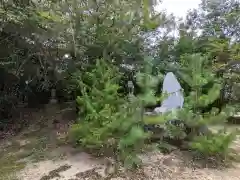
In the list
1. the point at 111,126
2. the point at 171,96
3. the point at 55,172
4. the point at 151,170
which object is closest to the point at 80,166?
the point at 55,172

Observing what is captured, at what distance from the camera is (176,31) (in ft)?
25.6

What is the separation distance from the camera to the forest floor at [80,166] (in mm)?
4367

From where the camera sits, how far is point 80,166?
4684 mm

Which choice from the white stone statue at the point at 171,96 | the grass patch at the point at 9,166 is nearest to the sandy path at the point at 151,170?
the grass patch at the point at 9,166

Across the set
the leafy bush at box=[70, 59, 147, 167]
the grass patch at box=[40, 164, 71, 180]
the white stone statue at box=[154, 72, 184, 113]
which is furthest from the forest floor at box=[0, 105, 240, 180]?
the white stone statue at box=[154, 72, 184, 113]

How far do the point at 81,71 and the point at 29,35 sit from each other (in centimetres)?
161


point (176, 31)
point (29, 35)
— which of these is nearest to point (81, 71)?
point (29, 35)

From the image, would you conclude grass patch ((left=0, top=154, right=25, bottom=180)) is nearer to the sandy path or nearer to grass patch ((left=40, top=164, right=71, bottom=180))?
the sandy path

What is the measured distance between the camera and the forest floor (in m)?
4.37

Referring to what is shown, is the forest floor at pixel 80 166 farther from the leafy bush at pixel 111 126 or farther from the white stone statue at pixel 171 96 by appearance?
the white stone statue at pixel 171 96

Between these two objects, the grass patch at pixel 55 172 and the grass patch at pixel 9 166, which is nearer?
the grass patch at pixel 55 172

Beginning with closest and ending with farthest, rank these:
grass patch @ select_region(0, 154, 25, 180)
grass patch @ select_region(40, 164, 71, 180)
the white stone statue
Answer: grass patch @ select_region(40, 164, 71, 180), grass patch @ select_region(0, 154, 25, 180), the white stone statue

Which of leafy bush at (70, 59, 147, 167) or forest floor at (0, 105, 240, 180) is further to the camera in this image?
leafy bush at (70, 59, 147, 167)

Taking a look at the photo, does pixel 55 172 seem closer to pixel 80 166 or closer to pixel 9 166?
pixel 80 166
